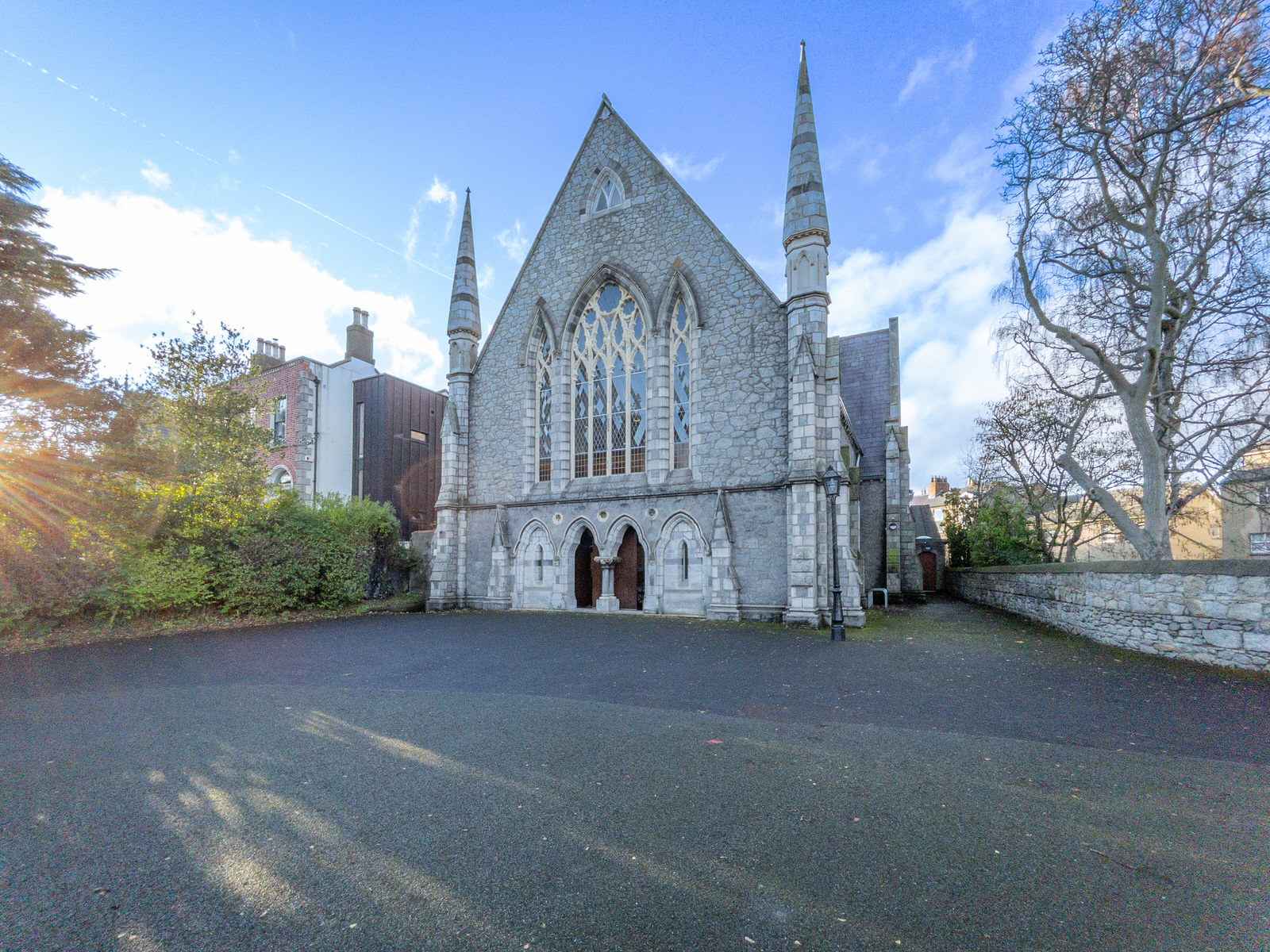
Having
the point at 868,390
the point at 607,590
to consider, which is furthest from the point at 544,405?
the point at 868,390

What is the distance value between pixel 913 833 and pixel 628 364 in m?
14.5

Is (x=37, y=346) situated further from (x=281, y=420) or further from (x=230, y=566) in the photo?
(x=281, y=420)

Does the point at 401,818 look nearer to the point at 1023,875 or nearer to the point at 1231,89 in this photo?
the point at 1023,875

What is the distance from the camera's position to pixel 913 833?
3256 mm

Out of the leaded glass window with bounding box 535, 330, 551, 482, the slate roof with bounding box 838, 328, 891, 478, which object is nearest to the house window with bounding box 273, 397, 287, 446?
the leaded glass window with bounding box 535, 330, 551, 482

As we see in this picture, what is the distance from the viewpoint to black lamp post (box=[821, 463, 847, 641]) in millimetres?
11352

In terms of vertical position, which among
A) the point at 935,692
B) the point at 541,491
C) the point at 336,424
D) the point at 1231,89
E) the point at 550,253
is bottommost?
the point at 935,692

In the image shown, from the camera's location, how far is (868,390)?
86.4ft

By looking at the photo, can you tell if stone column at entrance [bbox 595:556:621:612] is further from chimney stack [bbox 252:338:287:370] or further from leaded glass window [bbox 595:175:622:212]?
chimney stack [bbox 252:338:287:370]

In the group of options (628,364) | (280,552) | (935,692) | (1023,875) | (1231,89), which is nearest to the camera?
(1023,875)

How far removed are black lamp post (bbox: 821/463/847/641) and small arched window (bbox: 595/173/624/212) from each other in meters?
11.3

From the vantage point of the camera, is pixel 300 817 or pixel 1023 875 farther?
pixel 300 817

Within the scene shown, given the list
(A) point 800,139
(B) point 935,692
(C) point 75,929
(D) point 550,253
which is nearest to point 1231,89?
(A) point 800,139

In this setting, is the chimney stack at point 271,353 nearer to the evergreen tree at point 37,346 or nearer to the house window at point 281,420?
the house window at point 281,420
